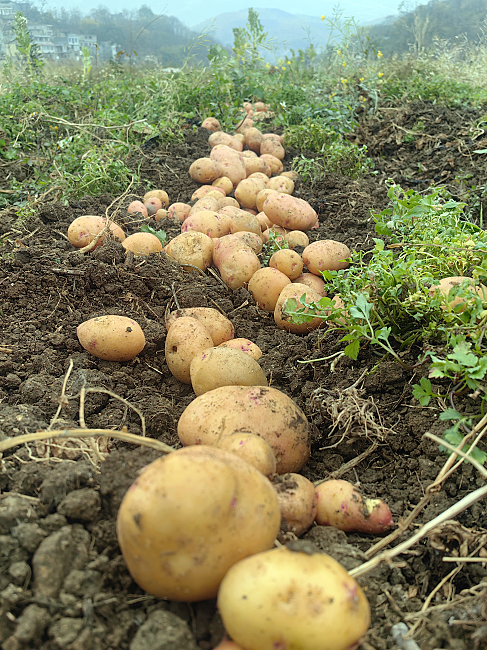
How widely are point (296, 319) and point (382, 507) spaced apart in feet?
3.11

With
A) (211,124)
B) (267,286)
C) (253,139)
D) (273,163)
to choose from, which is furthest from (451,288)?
(211,124)

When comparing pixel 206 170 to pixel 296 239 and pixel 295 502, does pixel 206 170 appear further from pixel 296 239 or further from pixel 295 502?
pixel 295 502

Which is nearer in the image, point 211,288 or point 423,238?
point 423,238

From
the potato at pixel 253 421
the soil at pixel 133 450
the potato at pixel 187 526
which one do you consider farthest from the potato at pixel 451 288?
the potato at pixel 187 526

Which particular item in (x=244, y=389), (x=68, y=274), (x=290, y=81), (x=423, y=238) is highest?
(x=290, y=81)

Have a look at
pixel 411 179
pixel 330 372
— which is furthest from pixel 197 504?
pixel 411 179

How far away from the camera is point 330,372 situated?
216 centimetres

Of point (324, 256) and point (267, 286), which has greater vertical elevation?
point (324, 256)

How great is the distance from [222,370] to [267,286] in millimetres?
880

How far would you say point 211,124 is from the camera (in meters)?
5.25

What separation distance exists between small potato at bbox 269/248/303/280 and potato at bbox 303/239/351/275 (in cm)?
8

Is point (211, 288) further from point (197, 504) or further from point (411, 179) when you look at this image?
point (411, 179)

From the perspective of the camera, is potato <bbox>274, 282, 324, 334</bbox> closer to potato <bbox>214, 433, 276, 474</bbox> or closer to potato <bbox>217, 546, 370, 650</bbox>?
potato <bbox>214, 433, 276, 474</bbox>

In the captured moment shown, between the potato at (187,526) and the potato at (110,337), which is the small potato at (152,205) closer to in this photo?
the potato at (110,337)
